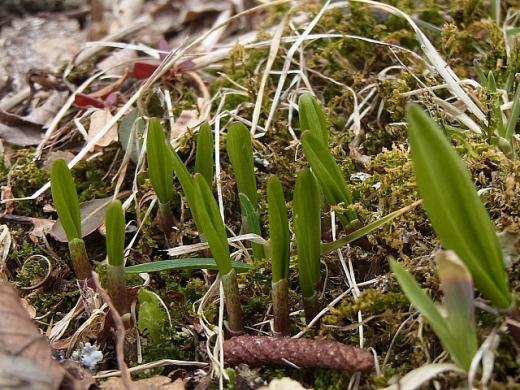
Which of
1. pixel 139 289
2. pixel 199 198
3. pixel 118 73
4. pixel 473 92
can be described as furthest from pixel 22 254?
pixel 473 92

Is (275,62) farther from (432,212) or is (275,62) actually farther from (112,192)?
(432,212)

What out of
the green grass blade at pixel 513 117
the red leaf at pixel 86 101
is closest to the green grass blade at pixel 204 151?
the green grass blade at pixel 513 117

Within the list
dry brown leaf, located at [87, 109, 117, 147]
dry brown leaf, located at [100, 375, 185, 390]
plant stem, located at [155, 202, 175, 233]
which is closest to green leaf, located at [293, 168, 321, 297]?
dry brown leaf, located at [100, 375, 185, 390]

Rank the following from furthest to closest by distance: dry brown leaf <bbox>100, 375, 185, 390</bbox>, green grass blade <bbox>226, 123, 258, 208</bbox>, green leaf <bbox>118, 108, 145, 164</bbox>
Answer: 1. green leaf <bbox>118, 108, 145, 164</bbox>
2. green grass blade <bbox>226, 123, 258, 208</bbox>
3. dry brown leaf <bbox>100, 375, 185, 390</bbox>

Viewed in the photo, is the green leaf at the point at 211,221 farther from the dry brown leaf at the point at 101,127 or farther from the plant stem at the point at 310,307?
the dry brown leaf at the point at 101,127

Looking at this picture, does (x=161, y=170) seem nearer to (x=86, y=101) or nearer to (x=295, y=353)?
(x=295, y=353)

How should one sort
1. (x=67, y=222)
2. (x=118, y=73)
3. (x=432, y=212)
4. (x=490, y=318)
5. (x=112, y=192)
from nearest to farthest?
(x=432, y=212) → (x=490, y=318) → (x=67, y=222) → (x=112, y=192) → (x=118, y=73)

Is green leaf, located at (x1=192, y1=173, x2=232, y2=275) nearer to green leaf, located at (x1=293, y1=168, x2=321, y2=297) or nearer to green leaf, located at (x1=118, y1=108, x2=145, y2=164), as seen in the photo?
green leaf, located at (x1=293, y1=168, x2=321, y2=297)
